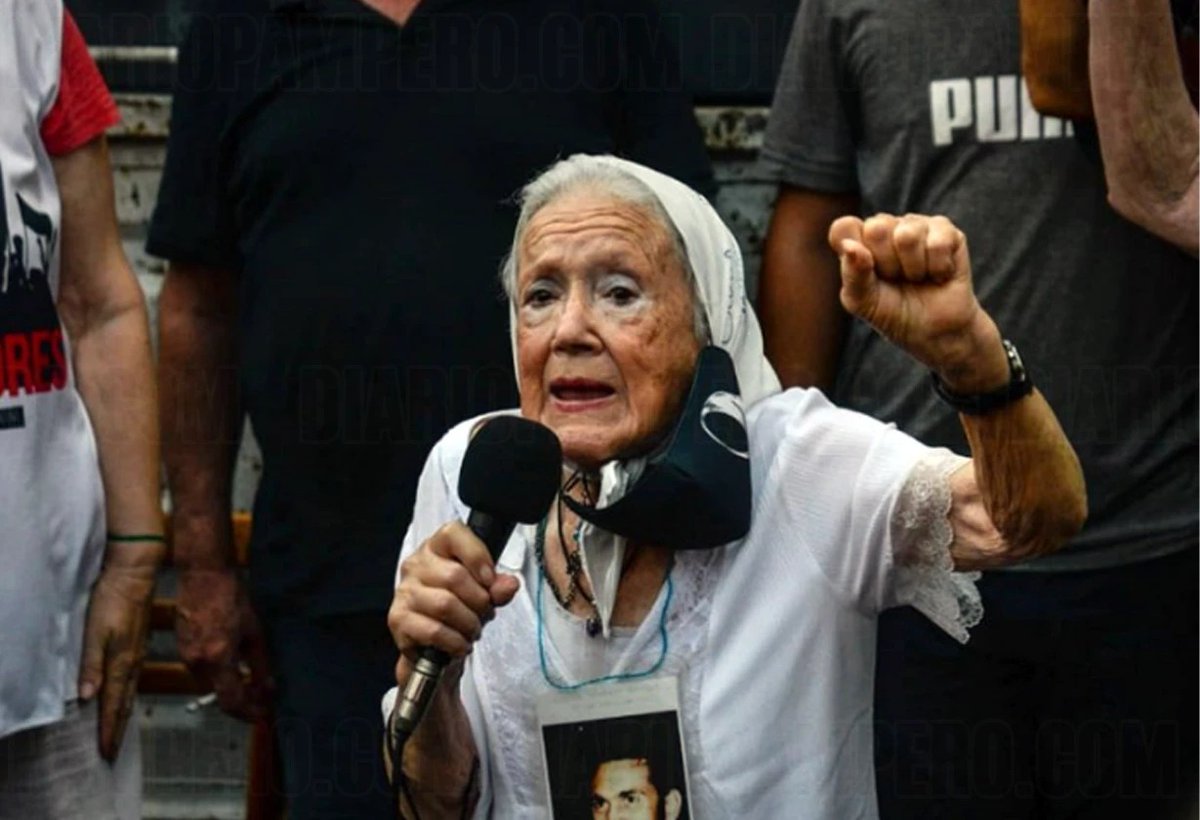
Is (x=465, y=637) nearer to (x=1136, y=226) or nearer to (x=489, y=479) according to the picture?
(x=489, y=479)

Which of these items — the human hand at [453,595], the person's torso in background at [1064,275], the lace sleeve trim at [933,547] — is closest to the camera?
the human hand at [453,595]

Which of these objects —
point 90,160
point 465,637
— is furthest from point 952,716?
point 90,160

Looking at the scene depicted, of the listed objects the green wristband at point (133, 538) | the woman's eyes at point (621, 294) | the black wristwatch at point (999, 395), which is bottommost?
the green wristband at point (133, 538)

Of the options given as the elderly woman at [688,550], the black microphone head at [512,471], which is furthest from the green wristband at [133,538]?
the black microphone head at [512,471]

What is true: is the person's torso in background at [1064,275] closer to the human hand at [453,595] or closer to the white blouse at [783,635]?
the white blouse at [783,635]

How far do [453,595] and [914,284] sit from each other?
2.02 feet

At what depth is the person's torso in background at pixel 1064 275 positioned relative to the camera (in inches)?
161

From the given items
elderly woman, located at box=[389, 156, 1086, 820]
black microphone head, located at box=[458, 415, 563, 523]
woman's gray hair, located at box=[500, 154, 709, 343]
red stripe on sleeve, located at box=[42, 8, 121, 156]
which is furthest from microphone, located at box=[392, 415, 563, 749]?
red stripe on sleeve, located at box=[42, 8, 121, 156]

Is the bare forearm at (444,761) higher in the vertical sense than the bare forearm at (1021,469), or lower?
lower

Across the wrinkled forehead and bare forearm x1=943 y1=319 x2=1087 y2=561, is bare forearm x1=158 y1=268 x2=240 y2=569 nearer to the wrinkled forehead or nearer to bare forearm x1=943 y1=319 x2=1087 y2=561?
the wrinkled forehead

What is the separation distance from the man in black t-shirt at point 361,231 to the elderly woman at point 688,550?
0.61 meters

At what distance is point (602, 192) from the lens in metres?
3.53

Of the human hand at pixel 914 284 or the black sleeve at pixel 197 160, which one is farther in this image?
the black sleeve at pixel 197 160

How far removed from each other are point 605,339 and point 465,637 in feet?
1.89
